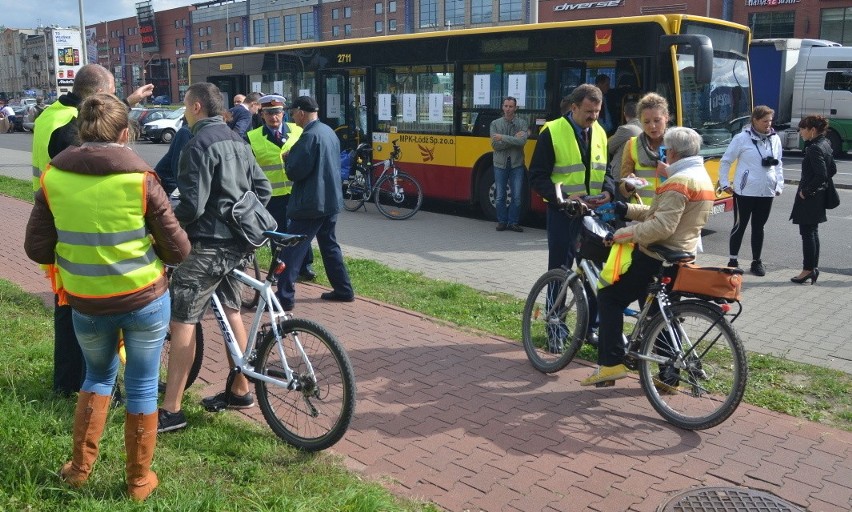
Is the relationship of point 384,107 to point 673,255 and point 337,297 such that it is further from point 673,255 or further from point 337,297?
point 673,255

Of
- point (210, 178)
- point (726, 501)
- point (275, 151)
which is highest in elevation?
point (210, 178)

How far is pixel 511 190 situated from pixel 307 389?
775cm

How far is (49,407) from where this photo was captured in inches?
180

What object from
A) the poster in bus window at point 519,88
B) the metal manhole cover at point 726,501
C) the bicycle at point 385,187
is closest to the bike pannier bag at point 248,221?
the metal manhole cover at point 726,501

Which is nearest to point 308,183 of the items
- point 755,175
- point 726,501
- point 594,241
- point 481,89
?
point 594,241

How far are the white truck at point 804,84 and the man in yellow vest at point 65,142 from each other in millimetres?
23145

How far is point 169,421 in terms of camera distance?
4336 mm

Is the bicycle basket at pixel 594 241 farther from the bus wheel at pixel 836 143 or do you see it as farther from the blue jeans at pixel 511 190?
the bus wheel at pixel 836 143

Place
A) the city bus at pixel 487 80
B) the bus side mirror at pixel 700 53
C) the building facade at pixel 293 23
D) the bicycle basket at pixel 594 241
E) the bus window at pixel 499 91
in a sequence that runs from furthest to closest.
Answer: the building facade at pixel 293 23, the bus window at pixel 499 91, the city bus at pixel 487 80, the bus side mirror at pixel 700 53, the bicycle basket at pixel 594 241

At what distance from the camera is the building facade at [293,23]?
44500mm

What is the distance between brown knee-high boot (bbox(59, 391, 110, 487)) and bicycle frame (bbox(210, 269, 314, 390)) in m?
0.89

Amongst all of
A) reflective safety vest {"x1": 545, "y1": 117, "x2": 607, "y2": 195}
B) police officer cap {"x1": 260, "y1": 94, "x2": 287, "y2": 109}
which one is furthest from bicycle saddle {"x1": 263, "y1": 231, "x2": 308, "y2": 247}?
police officer cap {"x1": 260, "y1": 94, "x2": 287, "y2": 109}

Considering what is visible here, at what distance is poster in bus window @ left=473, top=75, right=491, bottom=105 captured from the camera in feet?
40.1

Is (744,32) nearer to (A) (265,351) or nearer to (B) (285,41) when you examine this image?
(A) (265,351)
